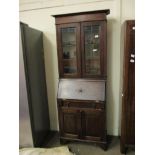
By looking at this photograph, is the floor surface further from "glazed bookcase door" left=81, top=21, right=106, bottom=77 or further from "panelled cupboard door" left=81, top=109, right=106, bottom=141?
"glazed bookcase door" left=81, top=21, right=106, bottom=77

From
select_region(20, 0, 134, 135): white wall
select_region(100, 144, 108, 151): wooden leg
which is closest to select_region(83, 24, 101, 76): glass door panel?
select_region(20, 0, 134, 135): white wall

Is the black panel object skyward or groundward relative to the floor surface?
skyward

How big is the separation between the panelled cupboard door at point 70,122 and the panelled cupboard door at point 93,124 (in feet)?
0.32

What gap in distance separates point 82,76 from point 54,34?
3.08 feet

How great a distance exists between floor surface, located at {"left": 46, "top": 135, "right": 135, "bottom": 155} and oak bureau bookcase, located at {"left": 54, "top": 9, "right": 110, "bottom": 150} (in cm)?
11

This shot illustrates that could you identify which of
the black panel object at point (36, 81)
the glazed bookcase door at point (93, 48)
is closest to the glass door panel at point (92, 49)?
the glazed bookcase door at point (93, 48)

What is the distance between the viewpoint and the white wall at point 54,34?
244cm

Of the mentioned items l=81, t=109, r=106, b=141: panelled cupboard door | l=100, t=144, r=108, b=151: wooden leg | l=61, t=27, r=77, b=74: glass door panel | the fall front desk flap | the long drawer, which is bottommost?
l=100, t=144, r=108, b=151: wooden leg

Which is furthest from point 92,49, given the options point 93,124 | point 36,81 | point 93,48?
point 93,124

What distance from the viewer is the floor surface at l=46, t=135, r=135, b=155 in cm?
235

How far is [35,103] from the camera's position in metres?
2.40

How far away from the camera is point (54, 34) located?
2.71 metres
